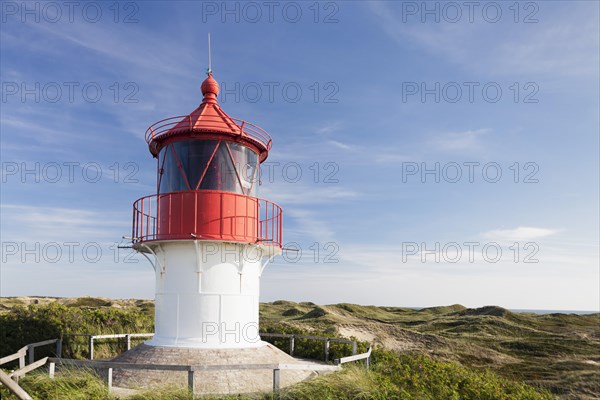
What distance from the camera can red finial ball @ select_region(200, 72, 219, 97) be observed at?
14.4m

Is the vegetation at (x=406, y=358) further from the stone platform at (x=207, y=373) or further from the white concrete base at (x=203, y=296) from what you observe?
the white concrete base at (x=203, y=296)

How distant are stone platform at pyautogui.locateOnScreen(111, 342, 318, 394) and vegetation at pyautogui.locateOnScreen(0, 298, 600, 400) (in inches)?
44.3

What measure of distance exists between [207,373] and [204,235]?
3.63 meters

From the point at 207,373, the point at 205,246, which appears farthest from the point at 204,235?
the point at 207,373

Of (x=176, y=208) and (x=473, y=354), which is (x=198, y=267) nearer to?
(x=176, y=208)

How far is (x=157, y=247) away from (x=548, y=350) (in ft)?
96.1

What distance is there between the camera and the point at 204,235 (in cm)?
1245

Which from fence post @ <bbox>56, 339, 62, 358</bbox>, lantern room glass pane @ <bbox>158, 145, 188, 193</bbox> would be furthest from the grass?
lantern room glass pane @ <bbox>158, 145, 188, 193</bbox>

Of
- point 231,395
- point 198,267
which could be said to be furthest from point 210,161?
point 231,395

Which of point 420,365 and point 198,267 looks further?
point 420,365

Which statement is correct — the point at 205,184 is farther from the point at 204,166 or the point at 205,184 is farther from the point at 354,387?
the point at 354,387

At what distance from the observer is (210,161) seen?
500 inches

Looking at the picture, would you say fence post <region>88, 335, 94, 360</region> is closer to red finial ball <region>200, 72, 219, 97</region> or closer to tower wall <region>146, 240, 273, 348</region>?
tower wall <region>146, 240, 273, 348</region>

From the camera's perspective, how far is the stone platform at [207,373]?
11.0 m
